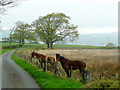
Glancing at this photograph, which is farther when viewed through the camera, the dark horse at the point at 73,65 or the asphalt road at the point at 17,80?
the dark horse at the point at 73,65

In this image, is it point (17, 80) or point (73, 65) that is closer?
point (73, 65)

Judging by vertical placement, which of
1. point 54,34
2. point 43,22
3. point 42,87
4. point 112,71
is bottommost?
point 42,87

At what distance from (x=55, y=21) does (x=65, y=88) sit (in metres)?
51.0

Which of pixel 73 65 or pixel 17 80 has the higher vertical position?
pixel 73 65

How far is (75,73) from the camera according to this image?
13727 millimetres

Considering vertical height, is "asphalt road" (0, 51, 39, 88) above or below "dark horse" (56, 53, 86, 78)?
below

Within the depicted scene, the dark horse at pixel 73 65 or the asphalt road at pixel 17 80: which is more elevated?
the dark horse at pixel 73 65

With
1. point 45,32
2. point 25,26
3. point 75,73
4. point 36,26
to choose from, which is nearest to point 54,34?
point 45,32

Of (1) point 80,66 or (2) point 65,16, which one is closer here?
(1) point 80,66

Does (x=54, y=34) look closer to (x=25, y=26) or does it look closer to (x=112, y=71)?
(x=25, y=26)

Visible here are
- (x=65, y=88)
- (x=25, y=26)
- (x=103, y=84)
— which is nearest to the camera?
(x=103, y=84)

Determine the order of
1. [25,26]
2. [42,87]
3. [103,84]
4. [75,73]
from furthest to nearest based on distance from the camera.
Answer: [25,26], [75,73], [42,87], [103,84]

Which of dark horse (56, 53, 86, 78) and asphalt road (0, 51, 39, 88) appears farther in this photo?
dark horse (56, 53, 86, 78)

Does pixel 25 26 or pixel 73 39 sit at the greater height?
pixel 25 26
